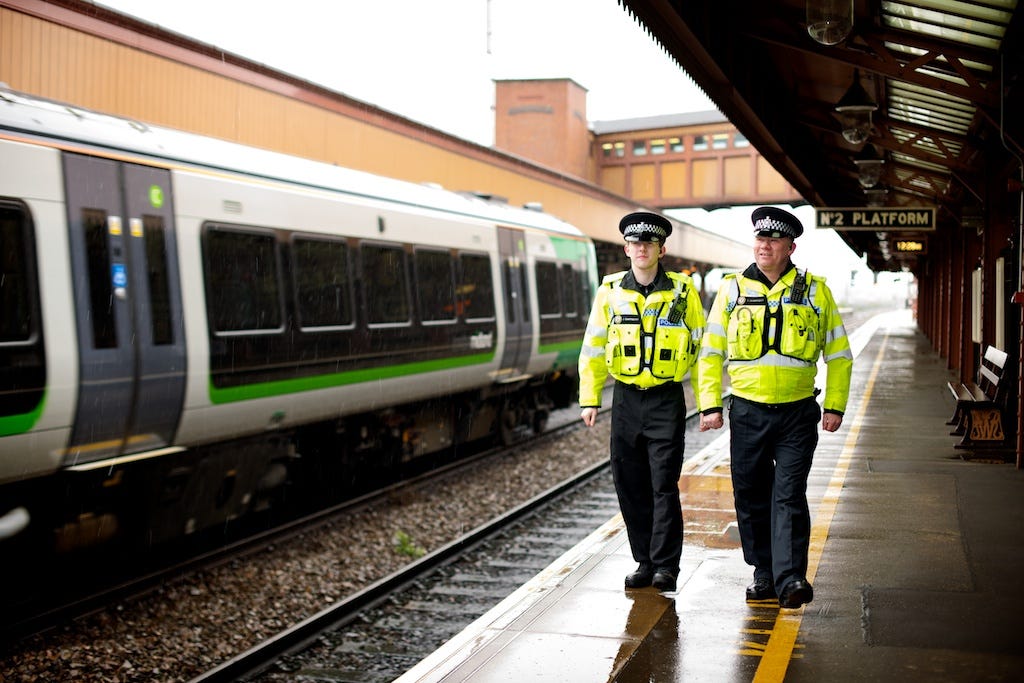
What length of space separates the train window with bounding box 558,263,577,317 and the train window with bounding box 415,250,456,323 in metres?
4.05

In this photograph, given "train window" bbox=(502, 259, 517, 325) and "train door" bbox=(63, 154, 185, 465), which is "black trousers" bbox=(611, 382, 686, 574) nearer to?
"train door" bbox=(63, 154, 185, 465)

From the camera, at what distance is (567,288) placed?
16.6 m

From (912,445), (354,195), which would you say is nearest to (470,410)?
(354,195)

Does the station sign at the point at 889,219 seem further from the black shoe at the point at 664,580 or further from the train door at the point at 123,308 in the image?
the black shoe at the point at 664,580

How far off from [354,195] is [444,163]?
960cm

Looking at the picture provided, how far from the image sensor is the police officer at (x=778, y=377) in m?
4.97

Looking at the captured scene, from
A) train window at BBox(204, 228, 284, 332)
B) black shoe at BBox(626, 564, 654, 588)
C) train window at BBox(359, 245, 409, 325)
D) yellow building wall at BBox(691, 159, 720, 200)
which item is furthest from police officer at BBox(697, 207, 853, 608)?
yellow building wall at BBox(691, 159, 720, 200)

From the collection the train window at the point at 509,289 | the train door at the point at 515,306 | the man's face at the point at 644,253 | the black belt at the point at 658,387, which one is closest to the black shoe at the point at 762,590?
the black belt at the point at 658,387

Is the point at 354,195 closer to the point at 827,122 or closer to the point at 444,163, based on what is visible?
the point at 827,122

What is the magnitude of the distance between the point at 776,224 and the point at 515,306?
30.9 feet

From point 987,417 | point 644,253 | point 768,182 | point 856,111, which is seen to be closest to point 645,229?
point 644,253

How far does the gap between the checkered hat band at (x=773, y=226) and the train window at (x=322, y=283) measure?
5.19m

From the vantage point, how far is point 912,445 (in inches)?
429

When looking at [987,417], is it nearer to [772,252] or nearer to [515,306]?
[515,306]
